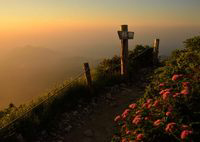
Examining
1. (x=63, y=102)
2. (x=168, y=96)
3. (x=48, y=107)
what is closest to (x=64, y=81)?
(x=63, y=102)

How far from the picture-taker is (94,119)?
6703 millimetres

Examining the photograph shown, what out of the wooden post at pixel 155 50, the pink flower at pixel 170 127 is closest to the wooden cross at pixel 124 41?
the wooden post at pixel 155 50

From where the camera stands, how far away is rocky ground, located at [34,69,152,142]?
5.84m

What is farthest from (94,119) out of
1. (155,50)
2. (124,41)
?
(155,50)

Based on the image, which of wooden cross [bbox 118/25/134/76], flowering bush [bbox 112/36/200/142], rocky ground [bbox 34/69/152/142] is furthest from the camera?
wooden cross [bbox 118/25/134/76]

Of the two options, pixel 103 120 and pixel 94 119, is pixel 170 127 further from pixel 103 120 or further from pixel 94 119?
pixel 94 119

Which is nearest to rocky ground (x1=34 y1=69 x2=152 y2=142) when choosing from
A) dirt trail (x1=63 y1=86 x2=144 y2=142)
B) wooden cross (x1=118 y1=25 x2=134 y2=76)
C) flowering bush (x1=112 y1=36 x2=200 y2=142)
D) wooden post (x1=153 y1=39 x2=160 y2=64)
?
dirt trail (x1=63 y1=86 x2=144 y2=142)

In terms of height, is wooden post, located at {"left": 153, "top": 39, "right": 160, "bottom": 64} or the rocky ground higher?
wooden post, located at {"left": 153, "top": 39, "right": 160, "bottom": 64}

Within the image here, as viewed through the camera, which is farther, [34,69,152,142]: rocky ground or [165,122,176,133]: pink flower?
[34,69,152,142]: rocky ground

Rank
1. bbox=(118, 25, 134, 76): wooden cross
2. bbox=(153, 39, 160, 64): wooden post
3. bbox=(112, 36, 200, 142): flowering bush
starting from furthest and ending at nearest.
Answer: bbox=(153, 39, 160, 64): wooden post < bbox=(118, 25, 134, 76): wooden cross < bbox=(112, 36, 200, 142): flowering bush

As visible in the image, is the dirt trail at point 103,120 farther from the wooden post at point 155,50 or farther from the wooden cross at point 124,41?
the wooden post at point 155,50

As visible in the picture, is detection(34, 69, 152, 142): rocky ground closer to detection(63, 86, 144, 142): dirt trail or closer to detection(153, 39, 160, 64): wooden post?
detection(63, 86, 144, 142): dirt trail

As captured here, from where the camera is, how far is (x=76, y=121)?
259 inches

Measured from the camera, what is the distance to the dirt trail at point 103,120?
584 cm
